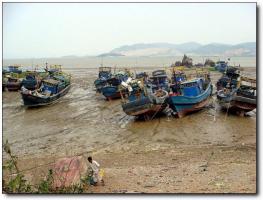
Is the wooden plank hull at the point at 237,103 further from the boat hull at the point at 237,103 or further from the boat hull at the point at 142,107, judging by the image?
the boat hull at the point at 142,107

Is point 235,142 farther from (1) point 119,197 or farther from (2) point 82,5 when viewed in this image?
(2) point 82,5

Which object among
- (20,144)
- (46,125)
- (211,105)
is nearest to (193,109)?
(211,105)

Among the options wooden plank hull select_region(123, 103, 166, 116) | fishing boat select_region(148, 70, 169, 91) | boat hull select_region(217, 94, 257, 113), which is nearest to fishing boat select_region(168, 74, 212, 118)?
wooden plank hull select_region(123, 103, 166, 116)

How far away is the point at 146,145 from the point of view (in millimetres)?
7953

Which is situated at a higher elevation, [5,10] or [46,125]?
[5,10]

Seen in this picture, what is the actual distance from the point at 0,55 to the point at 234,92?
19.2 feet

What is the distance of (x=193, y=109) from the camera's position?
10438 millimetres

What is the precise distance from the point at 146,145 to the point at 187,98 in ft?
8.66

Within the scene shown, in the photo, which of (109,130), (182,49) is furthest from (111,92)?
(182,49)

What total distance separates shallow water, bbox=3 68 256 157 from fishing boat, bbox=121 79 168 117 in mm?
259

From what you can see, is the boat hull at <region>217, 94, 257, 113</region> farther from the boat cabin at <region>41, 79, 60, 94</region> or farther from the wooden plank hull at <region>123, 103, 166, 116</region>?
the boat cabin at <region>41, 79, 60, 94</region>

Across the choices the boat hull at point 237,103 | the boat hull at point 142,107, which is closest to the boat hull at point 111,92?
the boat hull at point 142,107

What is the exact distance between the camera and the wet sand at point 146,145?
18.6 feet

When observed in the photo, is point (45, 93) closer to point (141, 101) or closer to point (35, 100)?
point (35, 100)
